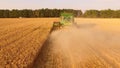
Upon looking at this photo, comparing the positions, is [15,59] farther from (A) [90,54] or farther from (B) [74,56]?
(A) [90,54]

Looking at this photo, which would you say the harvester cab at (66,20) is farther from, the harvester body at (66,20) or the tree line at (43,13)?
the tree line at (43,13)

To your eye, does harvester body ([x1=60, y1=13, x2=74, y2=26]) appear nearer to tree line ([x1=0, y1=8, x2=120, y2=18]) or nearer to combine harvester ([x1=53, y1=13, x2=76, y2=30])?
combine harvester ([x1=53, y1=13, x2=76, y2=30])

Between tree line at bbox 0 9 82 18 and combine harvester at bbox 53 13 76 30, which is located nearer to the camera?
combine harvester at bbox 53 13 76 30

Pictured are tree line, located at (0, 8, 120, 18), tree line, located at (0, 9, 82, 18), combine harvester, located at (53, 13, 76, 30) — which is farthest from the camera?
tree line, located at (0, 9, 82, 18)

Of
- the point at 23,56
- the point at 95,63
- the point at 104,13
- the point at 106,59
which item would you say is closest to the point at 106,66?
the point at 95,63

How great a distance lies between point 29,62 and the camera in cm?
980

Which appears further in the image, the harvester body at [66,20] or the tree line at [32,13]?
the tree line at [32,13]

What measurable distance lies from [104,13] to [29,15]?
27500mm

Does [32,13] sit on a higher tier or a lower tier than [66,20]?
lower

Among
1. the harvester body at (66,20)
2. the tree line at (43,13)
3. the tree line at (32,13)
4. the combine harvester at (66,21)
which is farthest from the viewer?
the tree line at (32,13)

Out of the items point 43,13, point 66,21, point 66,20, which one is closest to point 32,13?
point 43,13

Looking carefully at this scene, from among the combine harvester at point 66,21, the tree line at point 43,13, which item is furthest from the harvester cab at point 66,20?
the tree line at point 43,13

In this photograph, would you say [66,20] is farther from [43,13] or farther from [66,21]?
[43,13]

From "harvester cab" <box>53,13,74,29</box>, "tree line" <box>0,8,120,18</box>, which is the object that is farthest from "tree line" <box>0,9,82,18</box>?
"harvester cab" <box>53,13,74,29</box>
